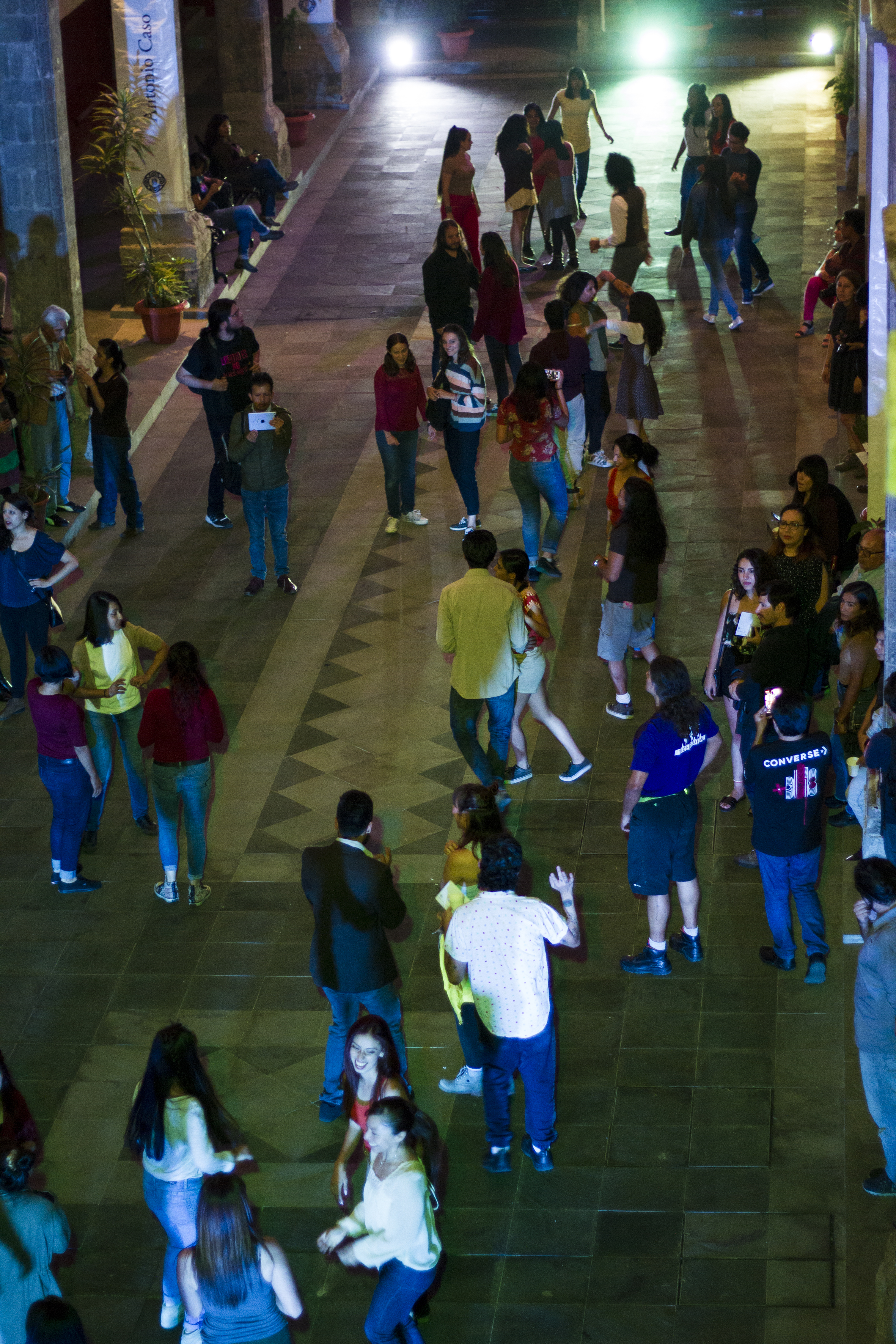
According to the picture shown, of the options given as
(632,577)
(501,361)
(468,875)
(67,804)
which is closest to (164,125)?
(501,361)

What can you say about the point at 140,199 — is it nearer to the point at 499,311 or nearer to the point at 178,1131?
the point at 499,311

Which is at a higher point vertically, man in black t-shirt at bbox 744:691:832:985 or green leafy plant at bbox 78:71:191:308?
green leafy plant at bbox 78:71:191:308

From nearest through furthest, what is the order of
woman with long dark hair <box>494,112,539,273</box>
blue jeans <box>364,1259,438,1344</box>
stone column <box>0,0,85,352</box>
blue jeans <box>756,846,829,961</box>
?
1. blue jeans <box>364,1259,438,1344</box>
2. blue jeans <box>756,846,829,961</box>
3. stone column <box>0,0,85,352</box>
4. woman with long dark hair <box>494,112,539,273</box>

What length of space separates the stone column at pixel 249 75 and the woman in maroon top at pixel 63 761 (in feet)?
46.2

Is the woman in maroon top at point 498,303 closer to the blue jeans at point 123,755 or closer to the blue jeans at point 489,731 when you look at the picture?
the blue jeans at point 489,731

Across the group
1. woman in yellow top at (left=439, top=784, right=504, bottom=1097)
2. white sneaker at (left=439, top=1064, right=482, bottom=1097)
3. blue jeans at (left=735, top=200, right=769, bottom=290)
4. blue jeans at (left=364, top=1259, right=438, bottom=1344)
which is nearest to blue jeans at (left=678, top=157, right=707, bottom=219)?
blue jeans at (left=735, top=200, right=769, bottom=290)

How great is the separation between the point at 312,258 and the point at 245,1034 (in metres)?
13.3

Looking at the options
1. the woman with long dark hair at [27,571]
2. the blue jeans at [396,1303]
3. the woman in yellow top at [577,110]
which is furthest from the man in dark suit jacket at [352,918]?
the woman in yellow top at [577,110]

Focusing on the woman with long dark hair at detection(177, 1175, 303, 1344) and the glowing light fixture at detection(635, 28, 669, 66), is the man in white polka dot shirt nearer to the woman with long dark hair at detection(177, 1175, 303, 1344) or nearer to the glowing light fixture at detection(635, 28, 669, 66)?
the woman with long dark hair at detection(177, 1175, 303, 1344)

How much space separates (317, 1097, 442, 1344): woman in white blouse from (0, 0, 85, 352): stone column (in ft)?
36.7

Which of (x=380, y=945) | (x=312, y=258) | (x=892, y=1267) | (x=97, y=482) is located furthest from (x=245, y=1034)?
(x=312, y=258)

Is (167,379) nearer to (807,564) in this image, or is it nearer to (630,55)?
(807,564)

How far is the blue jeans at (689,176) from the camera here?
19.2 metres

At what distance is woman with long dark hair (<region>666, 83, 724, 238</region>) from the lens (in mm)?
19234
